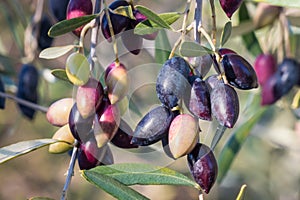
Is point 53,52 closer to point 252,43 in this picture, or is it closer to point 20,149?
point 20,149

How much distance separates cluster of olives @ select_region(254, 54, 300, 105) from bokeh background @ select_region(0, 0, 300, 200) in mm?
75

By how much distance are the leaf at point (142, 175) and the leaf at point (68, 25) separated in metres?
0.18

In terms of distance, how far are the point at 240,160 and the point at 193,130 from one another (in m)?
1.49

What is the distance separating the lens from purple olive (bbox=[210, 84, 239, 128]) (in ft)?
2.40

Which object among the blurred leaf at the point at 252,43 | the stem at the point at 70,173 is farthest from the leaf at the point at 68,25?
the blurred leaf at the point at 252,43

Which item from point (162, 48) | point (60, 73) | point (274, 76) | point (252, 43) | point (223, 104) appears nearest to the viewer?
point (223, 104)

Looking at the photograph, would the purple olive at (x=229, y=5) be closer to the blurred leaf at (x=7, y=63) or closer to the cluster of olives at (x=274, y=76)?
the cluster of olives at (x=274, y=76)

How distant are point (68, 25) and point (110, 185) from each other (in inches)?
8.3

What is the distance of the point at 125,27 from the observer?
33.8 inches

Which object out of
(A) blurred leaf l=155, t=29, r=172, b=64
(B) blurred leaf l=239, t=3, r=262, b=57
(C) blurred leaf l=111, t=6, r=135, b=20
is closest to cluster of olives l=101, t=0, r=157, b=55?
(C) blurred leaf l=111, t=6, r=135, b=20

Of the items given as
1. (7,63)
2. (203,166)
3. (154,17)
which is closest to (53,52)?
(154,17)

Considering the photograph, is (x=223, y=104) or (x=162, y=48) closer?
(x=223, y=104)

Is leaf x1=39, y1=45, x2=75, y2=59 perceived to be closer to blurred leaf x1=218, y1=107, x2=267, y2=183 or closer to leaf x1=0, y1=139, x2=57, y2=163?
leaf x1=0, y1=139, x2=57, y2=163

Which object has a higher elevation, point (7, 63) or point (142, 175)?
point (142, 175)
